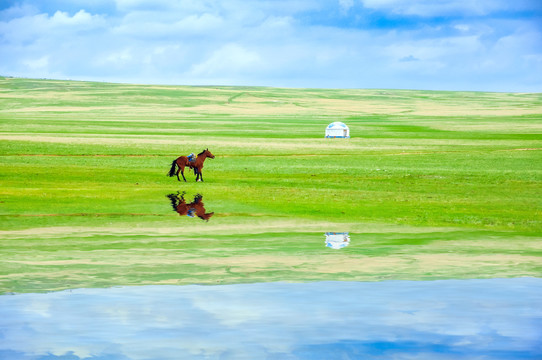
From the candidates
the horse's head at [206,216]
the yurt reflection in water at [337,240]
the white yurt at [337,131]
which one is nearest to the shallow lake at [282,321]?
the yurt reflection in water at [337,240]

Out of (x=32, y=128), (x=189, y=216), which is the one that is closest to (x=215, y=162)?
(x=189, y=216)

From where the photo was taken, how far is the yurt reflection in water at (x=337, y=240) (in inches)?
733

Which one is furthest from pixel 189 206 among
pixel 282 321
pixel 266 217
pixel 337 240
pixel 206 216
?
pixel 282 321

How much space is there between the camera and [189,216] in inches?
965

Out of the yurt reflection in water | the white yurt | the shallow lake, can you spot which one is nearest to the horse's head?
the yurt reflection in water

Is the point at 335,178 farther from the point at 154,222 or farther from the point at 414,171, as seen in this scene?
the point at 154,222

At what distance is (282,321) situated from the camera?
1133cm

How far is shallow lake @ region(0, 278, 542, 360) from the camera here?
9.91 m

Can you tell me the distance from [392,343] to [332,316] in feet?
4.92

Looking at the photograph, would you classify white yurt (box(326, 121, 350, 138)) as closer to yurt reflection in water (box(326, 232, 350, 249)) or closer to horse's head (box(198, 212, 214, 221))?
horse's head (box(198, 212, 214, 221))

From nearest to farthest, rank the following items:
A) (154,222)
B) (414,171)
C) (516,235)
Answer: (516,235), (154,222), (414,171)

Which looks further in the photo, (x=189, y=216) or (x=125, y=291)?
(x=189, y=216)

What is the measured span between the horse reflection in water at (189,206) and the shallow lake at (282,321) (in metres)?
11.0

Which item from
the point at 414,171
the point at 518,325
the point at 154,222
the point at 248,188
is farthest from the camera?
the point at 414,171
